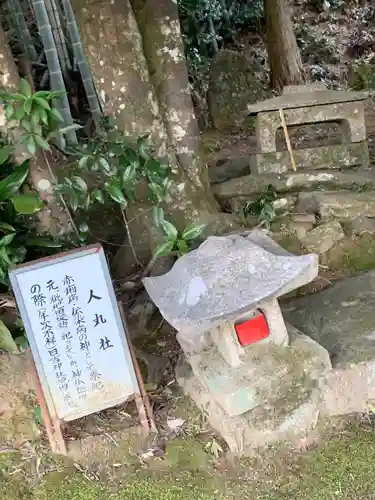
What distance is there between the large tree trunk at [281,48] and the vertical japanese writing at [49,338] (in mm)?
6359

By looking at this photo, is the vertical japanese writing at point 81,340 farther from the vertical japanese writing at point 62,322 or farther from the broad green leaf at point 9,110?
the broad green leaf at point 9,110

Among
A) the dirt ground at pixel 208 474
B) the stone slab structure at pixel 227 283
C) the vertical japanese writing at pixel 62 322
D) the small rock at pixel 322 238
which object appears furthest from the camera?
the small rock at pixel 322 238

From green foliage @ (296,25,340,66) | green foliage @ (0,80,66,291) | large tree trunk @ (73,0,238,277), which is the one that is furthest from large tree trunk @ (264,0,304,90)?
green foliage @ (0,80,66,291)

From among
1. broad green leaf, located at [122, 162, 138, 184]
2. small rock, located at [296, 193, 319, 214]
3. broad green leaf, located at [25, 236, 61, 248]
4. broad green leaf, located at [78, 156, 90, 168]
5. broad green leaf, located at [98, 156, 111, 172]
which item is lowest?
small rock, located at [296, 193, 319, 214]

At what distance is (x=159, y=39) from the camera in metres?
3.98

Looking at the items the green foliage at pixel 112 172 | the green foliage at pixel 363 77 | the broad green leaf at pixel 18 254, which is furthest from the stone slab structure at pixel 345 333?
the green foliage at pixel 363 77

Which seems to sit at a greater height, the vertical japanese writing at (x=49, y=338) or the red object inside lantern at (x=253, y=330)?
the vertical japanese writing at (x=49, y=338)

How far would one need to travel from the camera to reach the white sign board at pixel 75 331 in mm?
2844

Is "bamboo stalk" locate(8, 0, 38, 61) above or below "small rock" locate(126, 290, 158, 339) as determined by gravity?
above

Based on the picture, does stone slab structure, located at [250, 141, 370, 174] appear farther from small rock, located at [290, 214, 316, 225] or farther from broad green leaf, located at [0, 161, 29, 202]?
broad green leaf, located at [0, 161, 29, 202]

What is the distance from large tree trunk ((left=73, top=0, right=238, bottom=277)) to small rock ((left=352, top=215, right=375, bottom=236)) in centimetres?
100

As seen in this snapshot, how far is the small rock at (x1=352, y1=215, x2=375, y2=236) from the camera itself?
4.40 meters

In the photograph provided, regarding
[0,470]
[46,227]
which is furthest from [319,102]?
[0,470]

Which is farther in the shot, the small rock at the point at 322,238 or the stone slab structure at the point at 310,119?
the stone slab structure at the point at 310,119
